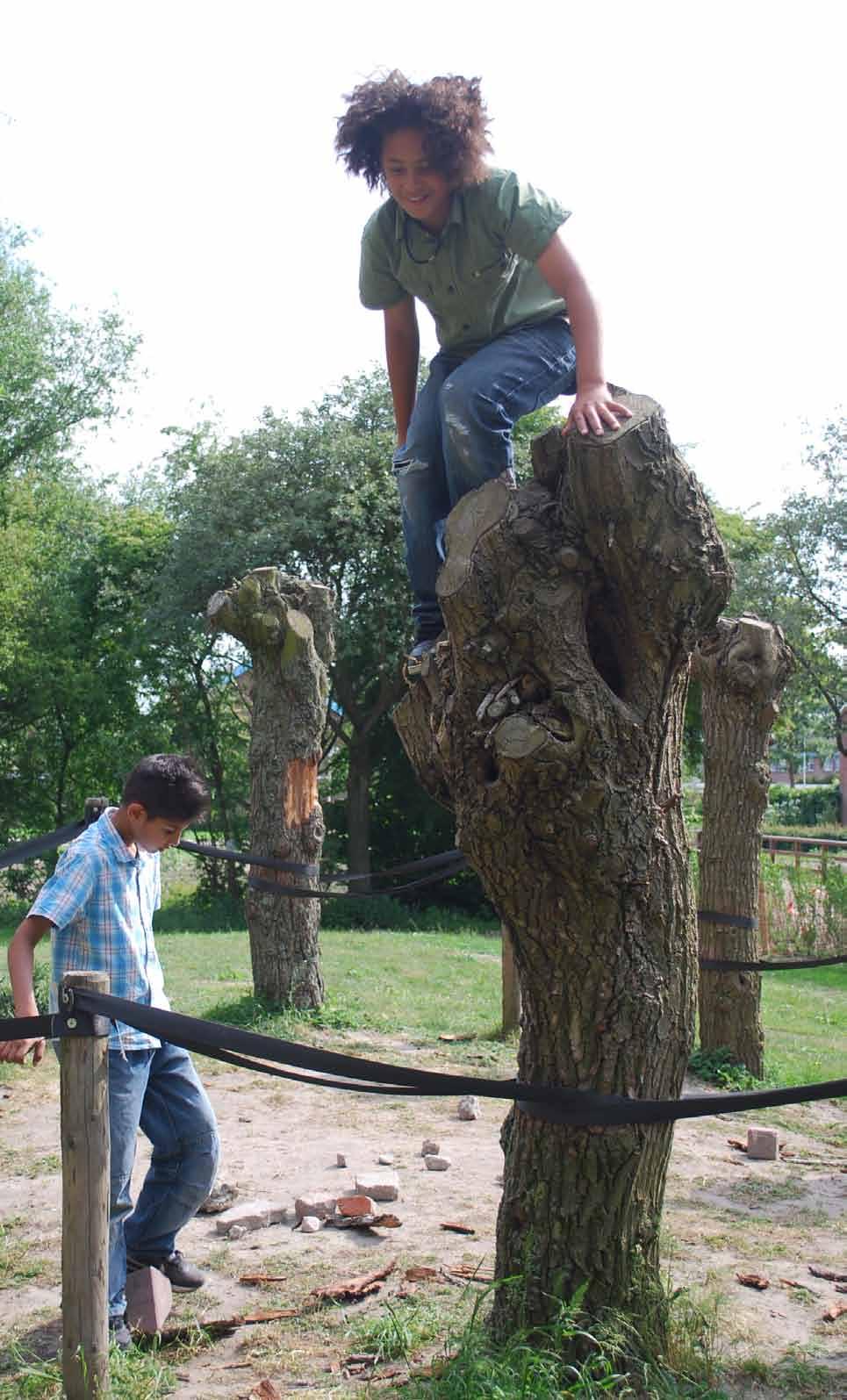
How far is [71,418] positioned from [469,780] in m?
23.4

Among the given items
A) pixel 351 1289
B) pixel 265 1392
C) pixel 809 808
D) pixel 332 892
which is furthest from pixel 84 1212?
pixel 809 808

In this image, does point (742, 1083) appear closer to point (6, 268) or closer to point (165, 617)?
point (165, 617)

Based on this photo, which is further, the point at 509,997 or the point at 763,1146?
the point at 509,997

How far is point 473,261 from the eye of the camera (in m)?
3.42

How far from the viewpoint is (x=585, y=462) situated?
112 inches

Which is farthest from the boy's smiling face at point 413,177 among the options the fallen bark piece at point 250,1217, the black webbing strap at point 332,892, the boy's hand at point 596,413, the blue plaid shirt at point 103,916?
the fallen bark piece at point 250,1217

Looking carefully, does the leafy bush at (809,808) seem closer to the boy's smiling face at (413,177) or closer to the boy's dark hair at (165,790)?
the boy's dark hair at (165,790)

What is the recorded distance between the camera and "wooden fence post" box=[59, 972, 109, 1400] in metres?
2.95

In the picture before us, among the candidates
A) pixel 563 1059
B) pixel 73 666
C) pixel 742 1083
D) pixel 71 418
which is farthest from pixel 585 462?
pixel 71 418

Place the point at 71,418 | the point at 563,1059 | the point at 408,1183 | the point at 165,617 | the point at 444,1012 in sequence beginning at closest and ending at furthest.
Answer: the point at 563,1059 < the point at 408,1183 < the point at 444,1012 < the point at 165,617 < the point at 71,418

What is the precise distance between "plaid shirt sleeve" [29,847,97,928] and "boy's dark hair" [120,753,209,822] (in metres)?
0.22

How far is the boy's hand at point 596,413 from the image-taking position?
2.84 m

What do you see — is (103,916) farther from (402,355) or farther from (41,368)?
(41,368)

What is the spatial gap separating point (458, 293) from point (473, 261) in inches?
4.5
